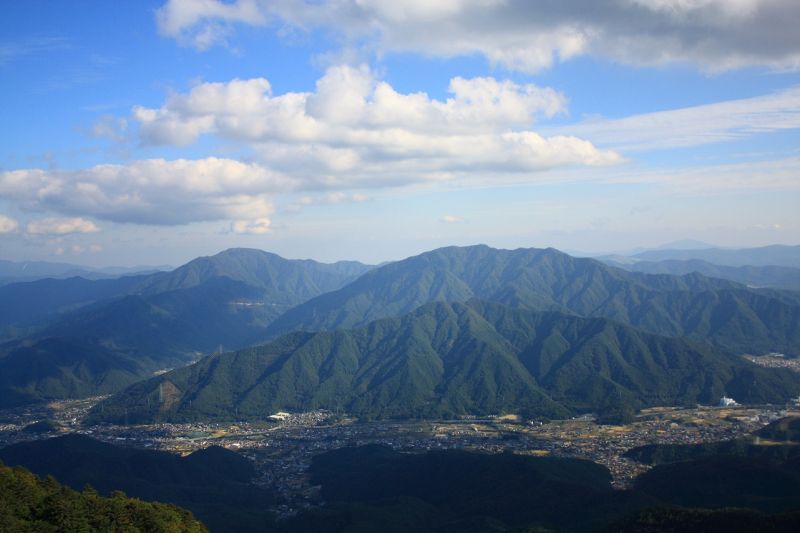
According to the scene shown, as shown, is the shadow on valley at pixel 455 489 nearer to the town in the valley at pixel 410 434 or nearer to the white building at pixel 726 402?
the town in the valley at pixel 410 434

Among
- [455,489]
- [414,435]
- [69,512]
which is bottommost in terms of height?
[414,435]

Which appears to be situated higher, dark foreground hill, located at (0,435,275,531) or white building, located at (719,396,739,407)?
dark foreground hill, located at (0,435,275,531)

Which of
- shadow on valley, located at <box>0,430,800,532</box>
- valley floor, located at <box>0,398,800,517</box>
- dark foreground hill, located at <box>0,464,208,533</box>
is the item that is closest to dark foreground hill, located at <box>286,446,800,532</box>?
shadow on valley, located at <box>0,430,800,532</box>

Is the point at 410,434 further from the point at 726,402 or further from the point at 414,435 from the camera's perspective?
the point at 726,402

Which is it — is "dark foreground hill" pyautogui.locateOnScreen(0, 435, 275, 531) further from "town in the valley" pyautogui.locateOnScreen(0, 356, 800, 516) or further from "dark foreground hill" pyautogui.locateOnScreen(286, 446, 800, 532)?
"dark foreground hill" pyautogui.locateOnScreen(286, 446, 800, 532)

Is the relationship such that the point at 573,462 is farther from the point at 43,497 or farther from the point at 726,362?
the point at 726,362

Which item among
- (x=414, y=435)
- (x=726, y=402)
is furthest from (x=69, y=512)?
(x=726, y=402)
